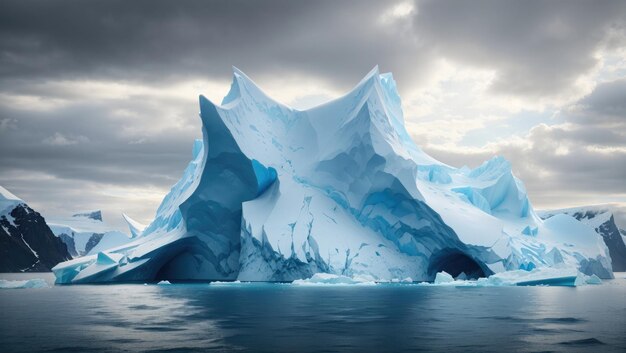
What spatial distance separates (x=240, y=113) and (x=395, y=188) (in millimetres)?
9207

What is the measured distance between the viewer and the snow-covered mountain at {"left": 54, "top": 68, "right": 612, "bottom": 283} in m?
30.3

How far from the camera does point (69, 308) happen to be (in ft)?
58.6

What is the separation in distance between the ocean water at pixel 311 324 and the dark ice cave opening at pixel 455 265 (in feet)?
35.0

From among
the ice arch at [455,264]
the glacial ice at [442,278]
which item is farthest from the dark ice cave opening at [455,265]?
the glacial ice at [442,278]

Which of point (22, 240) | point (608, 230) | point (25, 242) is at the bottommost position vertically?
point (608, 230)

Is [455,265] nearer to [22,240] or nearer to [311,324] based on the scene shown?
[311,324]

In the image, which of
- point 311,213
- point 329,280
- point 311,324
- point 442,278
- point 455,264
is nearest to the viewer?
point 311,324

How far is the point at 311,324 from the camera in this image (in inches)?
543

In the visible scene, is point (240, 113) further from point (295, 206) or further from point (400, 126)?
point (400, 126)

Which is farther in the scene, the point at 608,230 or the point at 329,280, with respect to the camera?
the point at 608,230

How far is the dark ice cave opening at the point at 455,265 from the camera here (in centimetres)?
3254

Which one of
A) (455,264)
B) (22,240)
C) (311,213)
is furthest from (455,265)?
(22,240)

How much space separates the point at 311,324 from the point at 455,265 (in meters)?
24.2

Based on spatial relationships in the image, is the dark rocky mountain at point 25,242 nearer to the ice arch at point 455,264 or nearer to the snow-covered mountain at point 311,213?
the snow-covered mountain at point 311,213
